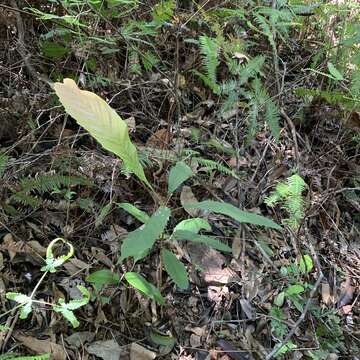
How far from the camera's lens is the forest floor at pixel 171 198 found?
221 centimetres

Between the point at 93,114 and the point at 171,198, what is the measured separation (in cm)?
121

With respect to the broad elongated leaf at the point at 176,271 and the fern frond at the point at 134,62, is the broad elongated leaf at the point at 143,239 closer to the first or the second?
the broad elongated leaf at the point at 176,271

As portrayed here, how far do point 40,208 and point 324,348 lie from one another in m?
1.50

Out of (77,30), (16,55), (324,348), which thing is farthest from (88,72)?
(324,348)

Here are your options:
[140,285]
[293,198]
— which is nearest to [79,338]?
[140,285]

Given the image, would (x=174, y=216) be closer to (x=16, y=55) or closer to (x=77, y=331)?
(x=77, y=331)

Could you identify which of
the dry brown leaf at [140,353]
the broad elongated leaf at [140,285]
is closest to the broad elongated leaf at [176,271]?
the broad elongated leaf at [140,285]

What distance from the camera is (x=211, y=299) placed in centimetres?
243

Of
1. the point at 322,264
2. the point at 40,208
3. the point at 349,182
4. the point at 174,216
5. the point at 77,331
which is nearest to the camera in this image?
the point at 77,331

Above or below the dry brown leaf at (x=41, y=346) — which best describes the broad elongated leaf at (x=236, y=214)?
above

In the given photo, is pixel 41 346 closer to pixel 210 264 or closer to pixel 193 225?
pixel 193 225

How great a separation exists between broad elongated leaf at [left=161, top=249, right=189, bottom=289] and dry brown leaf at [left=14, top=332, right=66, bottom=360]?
0.55m

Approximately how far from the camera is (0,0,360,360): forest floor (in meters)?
2.21

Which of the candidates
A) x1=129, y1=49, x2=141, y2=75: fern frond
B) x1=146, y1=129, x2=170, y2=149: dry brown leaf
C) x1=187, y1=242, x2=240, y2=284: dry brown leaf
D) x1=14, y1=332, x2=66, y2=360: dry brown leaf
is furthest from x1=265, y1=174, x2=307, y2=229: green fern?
x1=14, y1=332, x2=66, y2=360: dry brown leaf
